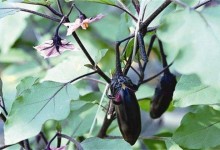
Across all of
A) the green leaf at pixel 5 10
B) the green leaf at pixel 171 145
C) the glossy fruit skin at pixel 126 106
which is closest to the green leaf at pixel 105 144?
the glossy fruit skin at pixel 126 106

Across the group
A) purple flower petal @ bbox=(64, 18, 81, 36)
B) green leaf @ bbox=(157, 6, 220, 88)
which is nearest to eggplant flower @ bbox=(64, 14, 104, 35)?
purple flower petal @ bbox=(64, 18, 81, 36)

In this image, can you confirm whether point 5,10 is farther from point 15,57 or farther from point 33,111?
point 15,57

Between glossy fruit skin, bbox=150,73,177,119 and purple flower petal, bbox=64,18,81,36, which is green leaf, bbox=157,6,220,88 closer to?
purple flower petal, bbox=64,18,81,36

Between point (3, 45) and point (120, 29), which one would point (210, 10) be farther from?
point (3, 45)

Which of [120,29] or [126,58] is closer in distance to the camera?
[126,58]

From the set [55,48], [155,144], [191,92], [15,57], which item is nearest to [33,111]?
[55,48]

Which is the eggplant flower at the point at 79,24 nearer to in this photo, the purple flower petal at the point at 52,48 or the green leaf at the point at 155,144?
the purple flower petal at the point at 52,48

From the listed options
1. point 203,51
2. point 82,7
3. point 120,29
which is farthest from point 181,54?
point 82,7
